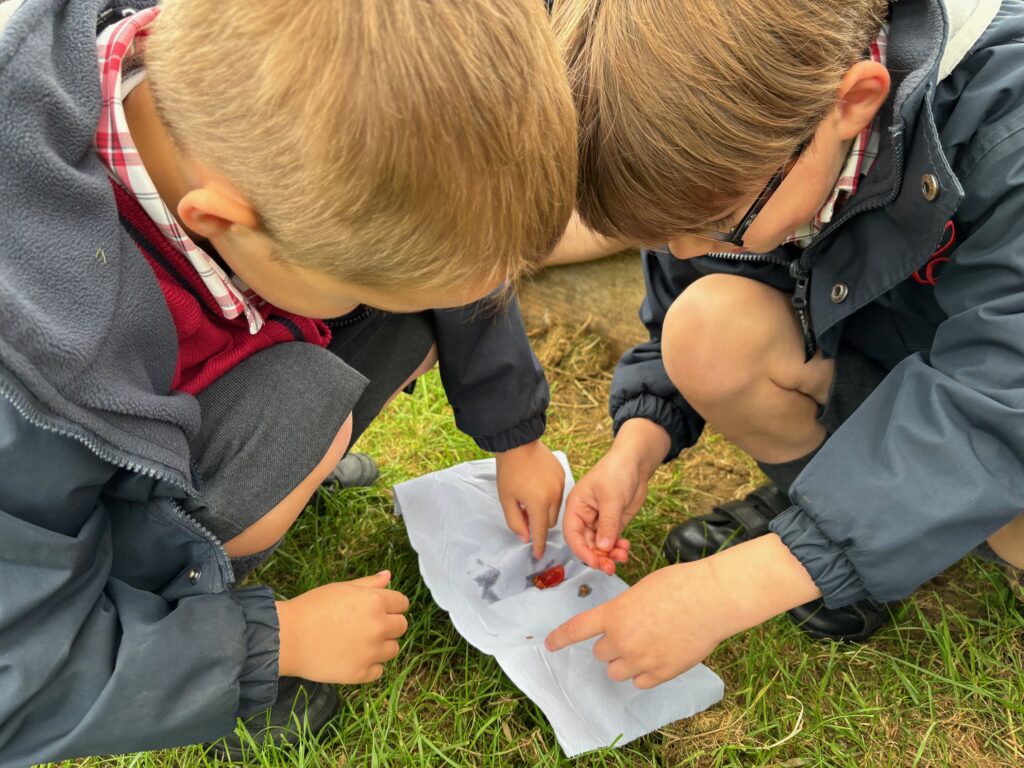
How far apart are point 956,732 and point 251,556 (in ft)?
3.56

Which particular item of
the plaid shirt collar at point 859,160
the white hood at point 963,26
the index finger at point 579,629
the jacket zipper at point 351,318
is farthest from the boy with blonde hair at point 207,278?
the white hood at point 963,26

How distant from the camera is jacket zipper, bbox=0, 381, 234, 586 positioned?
88cm

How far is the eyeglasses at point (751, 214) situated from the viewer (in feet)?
3.78

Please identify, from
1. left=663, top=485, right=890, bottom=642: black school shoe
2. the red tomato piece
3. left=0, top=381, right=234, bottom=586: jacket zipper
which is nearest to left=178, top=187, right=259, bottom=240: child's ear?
left=0, top=381, right=234, bottom=586: jacket zipper

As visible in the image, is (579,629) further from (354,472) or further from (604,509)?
(354,472)

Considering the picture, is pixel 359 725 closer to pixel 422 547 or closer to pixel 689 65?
pixel 422 547

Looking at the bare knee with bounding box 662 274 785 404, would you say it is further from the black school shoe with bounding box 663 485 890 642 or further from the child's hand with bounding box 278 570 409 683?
the child's hand with bounding box 278 570 409 683

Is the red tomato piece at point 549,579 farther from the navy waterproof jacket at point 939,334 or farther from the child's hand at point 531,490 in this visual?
the navy waterproof jacket at point 939,334

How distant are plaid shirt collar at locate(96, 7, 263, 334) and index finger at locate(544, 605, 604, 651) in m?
0.70

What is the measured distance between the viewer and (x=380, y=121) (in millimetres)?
848

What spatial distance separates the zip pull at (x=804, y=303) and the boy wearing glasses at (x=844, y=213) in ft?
0.09

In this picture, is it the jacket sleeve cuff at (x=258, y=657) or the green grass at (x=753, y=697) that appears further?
the green grass at (x=753, y=697)

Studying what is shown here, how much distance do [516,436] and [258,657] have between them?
0.59 metres

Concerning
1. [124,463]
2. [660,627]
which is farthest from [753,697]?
[124,463]
